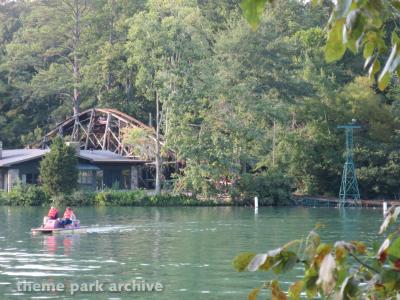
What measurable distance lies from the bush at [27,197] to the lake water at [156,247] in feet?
14.0

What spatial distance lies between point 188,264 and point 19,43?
2397 inches

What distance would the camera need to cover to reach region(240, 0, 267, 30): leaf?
3.50 metres

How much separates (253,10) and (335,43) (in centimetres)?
35

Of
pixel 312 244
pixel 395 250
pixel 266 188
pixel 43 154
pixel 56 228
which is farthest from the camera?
pixel 43 154

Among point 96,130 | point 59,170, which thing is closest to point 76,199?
point 59,170

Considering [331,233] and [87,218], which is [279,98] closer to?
[87,218]

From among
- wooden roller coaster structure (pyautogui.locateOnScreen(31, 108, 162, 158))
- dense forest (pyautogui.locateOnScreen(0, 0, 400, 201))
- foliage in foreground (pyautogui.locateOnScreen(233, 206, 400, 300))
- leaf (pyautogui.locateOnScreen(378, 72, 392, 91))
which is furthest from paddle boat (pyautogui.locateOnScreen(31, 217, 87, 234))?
foliage in foreground (pyautogui.locateOnScreen(233, 206, 400, 300))

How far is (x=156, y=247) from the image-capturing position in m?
30.4

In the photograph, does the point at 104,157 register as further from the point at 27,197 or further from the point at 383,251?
the point at 383,251

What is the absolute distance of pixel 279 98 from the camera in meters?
63.0

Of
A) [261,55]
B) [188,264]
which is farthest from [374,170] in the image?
[188,264]

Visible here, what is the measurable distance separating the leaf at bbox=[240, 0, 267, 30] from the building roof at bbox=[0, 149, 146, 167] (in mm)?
59441

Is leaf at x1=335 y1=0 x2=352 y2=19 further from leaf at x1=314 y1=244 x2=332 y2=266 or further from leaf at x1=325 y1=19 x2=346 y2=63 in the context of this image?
leaf at x1=314 y1=244 x2=332 y2=266

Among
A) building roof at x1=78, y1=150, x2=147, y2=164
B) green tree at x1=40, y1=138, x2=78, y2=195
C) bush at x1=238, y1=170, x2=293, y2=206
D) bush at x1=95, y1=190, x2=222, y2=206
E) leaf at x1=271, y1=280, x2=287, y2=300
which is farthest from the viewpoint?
building roof at x1=78, y1=150, x2=147, y2=164
